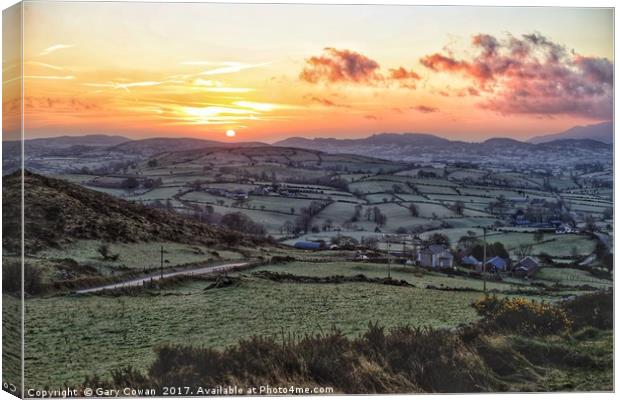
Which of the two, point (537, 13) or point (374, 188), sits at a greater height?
point (537, 13)

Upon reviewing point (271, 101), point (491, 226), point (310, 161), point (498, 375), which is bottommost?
point (498, 375)

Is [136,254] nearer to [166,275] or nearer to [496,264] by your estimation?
[166,275]

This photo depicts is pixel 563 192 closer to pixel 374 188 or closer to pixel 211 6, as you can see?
pixel 374 188

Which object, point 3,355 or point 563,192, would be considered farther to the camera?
point 563,192

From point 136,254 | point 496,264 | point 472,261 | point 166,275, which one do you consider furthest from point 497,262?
point 136,254

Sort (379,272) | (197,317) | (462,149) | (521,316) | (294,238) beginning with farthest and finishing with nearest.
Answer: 1. (462,149)
2. (379,272)
3. (294,238)
4. (521,316)
5. (197,317)

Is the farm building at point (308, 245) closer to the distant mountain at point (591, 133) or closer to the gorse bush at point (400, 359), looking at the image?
the gorse bush at point (400, 359)

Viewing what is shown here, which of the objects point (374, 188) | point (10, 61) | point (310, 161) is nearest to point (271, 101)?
point (310, 161)

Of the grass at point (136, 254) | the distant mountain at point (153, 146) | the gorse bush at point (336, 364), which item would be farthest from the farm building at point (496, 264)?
the distant mountain at point (153, 146)
